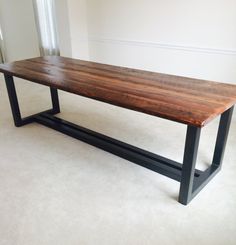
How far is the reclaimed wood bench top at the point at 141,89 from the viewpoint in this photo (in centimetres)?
141

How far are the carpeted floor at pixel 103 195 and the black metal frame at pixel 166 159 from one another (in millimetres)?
61

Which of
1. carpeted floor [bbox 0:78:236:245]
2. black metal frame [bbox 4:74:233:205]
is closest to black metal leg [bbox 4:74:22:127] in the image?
black metal frame [bbox 4:74:233:205]

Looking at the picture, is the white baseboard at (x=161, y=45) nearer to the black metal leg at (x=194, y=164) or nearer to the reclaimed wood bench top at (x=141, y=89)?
the reclaimed wood bench top at (x=141, y=89)

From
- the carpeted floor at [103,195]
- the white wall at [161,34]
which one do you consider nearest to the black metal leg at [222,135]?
the carpeted floor at [103,195]

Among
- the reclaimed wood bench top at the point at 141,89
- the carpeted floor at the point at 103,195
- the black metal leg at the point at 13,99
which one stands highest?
the reclaimed wood bench top at the point at 141,89

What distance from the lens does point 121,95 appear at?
1.64 m

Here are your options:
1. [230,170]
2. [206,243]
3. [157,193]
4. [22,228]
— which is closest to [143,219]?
[157,193]

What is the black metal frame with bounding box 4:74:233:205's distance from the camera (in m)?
1.47

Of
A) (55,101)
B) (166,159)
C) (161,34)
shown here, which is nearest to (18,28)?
(55,101)

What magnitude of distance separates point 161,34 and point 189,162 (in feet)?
6.56

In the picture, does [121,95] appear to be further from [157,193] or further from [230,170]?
[230,170]

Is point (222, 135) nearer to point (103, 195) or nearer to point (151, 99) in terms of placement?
point (151, 99)

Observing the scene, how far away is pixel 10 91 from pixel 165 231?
1914 mm

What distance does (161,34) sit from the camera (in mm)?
3025
